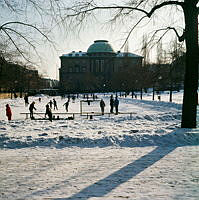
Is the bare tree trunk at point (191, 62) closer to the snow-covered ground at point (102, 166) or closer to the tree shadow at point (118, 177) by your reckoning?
the snow-covered ground at point (102, 166)

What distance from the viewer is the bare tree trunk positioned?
7887 millimetres

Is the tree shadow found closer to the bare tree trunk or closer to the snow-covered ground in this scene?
the snow-covered ground

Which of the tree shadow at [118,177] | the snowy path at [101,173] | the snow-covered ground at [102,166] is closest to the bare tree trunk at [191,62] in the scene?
the snow-covered ground at [102,166]

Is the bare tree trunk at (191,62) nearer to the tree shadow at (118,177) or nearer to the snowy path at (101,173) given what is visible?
the snowy path at (101,173)

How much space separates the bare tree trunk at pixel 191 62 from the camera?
7887 mm

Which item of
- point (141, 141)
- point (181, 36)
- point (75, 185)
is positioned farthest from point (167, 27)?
point (75, 185)

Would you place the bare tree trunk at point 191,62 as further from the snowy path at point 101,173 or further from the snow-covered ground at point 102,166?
the snowy path at point 101,173

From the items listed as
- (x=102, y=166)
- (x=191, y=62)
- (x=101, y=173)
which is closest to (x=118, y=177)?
(x=101, y=173)

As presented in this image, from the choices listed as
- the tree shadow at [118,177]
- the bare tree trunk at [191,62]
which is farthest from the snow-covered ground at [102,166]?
the bare tree trunk at [191,62]

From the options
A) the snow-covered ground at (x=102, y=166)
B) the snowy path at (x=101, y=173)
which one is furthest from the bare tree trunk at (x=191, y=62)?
the snowy path at (x=101, y=173)

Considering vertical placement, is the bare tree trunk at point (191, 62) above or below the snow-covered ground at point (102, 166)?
above

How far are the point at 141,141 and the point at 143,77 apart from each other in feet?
122

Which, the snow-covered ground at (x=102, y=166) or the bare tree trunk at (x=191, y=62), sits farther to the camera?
the bare tree trunk at (x=191, y=62)

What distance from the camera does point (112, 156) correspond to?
5.59 m
